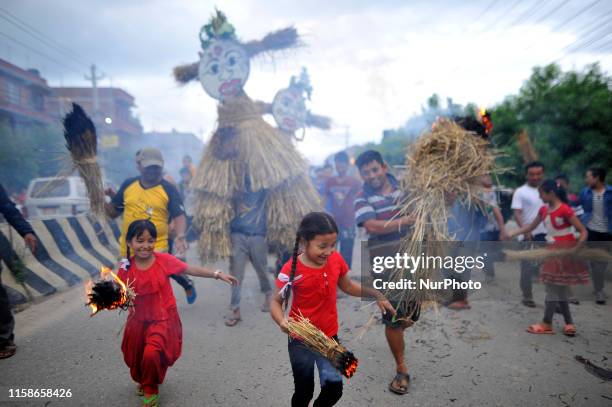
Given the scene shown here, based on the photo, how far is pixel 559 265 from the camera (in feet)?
13.1

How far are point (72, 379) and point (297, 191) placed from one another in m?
3.09

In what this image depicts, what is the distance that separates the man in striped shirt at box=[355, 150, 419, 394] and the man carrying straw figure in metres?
1.72

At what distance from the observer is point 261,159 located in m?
4.71

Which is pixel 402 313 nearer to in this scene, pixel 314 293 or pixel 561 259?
pixel 314 293

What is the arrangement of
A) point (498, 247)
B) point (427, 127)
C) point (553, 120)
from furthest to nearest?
point (553, 120) → point (498, 247) → point (427, 127)

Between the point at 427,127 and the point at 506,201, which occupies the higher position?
the point at 427,127

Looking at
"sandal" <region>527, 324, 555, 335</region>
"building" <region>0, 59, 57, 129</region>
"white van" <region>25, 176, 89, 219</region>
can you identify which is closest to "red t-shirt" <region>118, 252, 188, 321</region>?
"sandal" <region>527, 324, 555, 335</region>

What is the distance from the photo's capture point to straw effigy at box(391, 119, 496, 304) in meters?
3.00

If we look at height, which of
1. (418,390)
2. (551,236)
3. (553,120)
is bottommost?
(418,390)

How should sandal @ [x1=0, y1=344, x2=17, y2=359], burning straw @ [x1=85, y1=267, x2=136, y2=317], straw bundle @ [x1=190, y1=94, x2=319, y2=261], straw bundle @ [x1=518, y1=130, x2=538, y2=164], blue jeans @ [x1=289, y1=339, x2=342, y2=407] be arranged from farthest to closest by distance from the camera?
straw bundle @ [x1=518, y1=130, x2=538, y2=164]
straw bundle @ [x1=190, y1=94, x2=319, y2=261]
sandal @ [x1=0, y1=344, x2=17, y2=359]
burning straw @ [x1=85, y1=267, x2=136, y2=317]
blue jeans @ [x1=289, y1=339, x2=342, y2=407]

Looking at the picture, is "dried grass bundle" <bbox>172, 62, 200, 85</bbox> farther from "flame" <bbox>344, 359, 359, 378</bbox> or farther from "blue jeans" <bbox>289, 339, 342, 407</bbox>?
"flame" <bbox>344, 359, 359, 378</bbox>

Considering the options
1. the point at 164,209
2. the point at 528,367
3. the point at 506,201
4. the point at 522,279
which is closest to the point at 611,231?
the point at 522,279

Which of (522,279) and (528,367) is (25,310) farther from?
(522,279)

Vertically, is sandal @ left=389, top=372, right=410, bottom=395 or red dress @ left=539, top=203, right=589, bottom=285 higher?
red dress @ left=539, top=203, right=589, bottom=285
